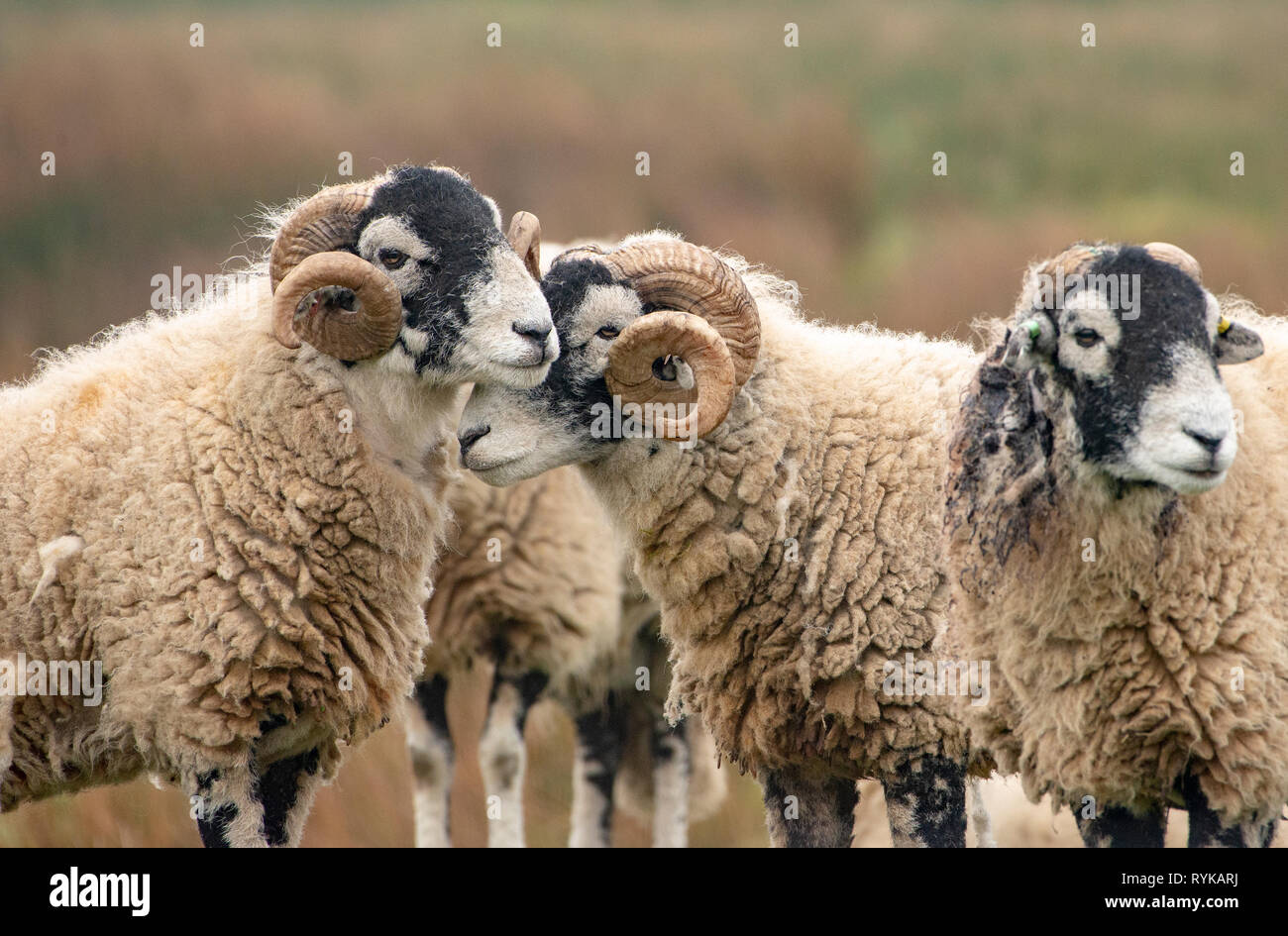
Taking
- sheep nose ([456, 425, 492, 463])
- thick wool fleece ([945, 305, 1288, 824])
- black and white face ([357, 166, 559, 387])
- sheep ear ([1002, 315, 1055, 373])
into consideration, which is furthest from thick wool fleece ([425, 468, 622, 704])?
sheep ear ([1002, 315, 1055, 373])

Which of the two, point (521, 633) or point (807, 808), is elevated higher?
point (521, 633)

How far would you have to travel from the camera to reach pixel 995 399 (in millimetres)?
4621

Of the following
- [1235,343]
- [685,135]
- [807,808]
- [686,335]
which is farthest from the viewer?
[685,135]

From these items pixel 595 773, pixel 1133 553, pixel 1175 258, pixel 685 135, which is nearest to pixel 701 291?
pixel 1175 258

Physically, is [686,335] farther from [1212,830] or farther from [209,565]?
[1212,830]

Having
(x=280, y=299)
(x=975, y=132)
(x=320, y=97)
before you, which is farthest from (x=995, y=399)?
(x=975, y=132)

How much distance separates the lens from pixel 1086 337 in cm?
422

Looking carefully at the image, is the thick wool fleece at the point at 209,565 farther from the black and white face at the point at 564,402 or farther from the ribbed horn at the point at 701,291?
the ribbed horn at the point at 701,291

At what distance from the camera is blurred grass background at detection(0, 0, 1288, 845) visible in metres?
14.4

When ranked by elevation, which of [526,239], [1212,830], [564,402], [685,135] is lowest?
[1212,830]

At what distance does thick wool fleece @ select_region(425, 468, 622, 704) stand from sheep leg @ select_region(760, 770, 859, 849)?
277 centimetres

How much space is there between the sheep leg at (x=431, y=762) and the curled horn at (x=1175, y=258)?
5111 millimetres

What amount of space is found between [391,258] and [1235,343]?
A: 287 centimetres

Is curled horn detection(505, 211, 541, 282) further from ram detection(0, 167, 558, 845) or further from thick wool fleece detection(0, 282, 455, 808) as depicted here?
thick wool fleece detection(0, 282, 455, 808)
